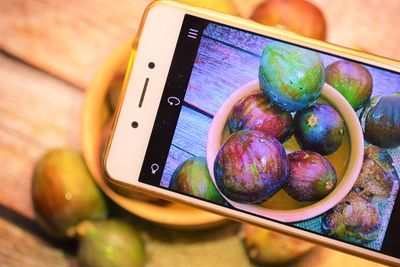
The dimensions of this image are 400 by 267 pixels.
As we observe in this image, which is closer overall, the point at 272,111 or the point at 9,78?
the point at 272,111

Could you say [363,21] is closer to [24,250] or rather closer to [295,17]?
[295,17]

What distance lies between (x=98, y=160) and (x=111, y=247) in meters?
0.07

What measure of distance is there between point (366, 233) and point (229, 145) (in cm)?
12

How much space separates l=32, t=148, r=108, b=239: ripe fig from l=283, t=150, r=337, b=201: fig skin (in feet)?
0.56

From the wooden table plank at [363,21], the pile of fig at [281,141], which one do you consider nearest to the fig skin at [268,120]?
the pile of fig at [281,141]

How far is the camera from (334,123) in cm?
39

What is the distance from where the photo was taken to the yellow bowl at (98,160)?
1.40 feet

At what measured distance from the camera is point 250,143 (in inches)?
15.1

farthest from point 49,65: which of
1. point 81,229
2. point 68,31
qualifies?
point 81,229

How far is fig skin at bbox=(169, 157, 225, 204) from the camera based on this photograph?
15.5 inches

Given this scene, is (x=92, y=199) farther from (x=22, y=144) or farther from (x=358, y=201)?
(x=358, y=201)

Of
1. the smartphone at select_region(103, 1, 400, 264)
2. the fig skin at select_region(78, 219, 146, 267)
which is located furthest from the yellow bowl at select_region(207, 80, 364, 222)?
the fig skin at select_region(78, 219, 146, 267)

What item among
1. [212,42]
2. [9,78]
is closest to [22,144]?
[9,78]

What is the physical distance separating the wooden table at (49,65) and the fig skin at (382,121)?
11 centimetres
